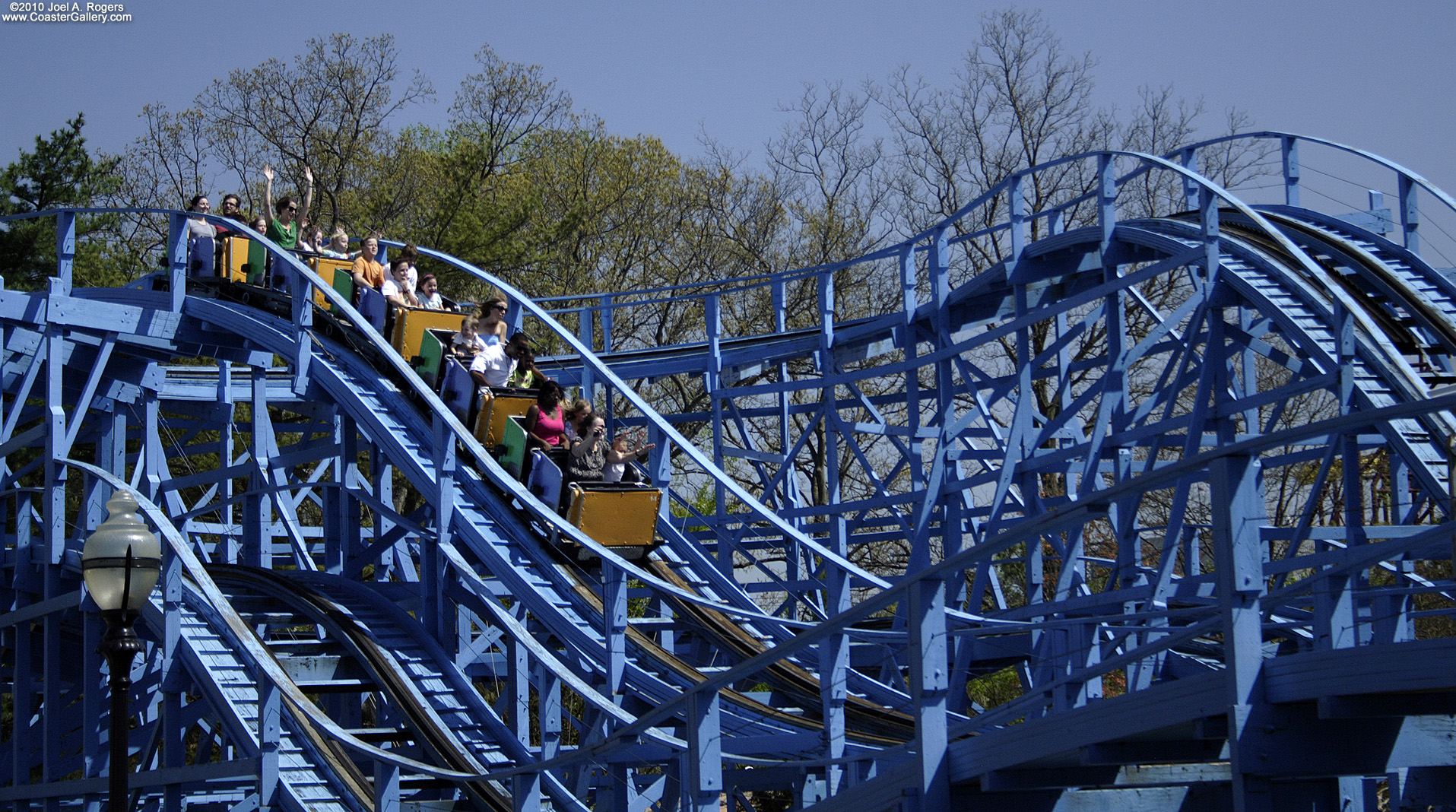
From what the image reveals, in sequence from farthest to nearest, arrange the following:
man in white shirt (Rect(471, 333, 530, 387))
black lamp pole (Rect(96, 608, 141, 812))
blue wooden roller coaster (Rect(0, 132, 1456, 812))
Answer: man in white shirt (Rect(471, 333, 530, 387))
black lamp pole (Rect(96, 608, 141, 812))
blue wooden roller coaster (Rect(0, 132, 1456, 812))

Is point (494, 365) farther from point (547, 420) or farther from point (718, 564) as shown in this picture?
point (718, 564)

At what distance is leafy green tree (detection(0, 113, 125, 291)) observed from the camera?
2495 centimetres

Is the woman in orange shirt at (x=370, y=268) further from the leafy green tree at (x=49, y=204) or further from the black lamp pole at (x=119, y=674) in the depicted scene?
the leafy green tree at (x=49, y=204)

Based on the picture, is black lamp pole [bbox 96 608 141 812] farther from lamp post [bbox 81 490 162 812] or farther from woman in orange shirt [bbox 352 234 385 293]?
woman in orange shirt [bbox 352 234 385 293]

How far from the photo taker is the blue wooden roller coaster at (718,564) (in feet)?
21.5

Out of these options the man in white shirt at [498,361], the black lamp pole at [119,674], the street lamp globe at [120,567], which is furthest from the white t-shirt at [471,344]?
the black lamp pole at [119,674]

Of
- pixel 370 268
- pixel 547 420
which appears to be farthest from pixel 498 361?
pixel 370 268

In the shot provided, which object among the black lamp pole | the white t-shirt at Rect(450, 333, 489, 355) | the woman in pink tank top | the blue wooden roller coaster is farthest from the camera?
the white t-shirt at Rect(450, 333, 489, 355)

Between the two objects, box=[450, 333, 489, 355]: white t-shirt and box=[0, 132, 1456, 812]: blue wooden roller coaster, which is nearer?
box=[0, 132, 1456, 812]: blue wooden roller coaster

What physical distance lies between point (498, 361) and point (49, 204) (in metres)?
15.1

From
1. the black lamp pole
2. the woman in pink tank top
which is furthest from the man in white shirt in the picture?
the black lamp pole

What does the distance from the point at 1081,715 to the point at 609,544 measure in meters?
7.08

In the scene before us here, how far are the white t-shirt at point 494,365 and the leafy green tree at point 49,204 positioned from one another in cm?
1374

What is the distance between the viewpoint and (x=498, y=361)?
1364 centimetres
